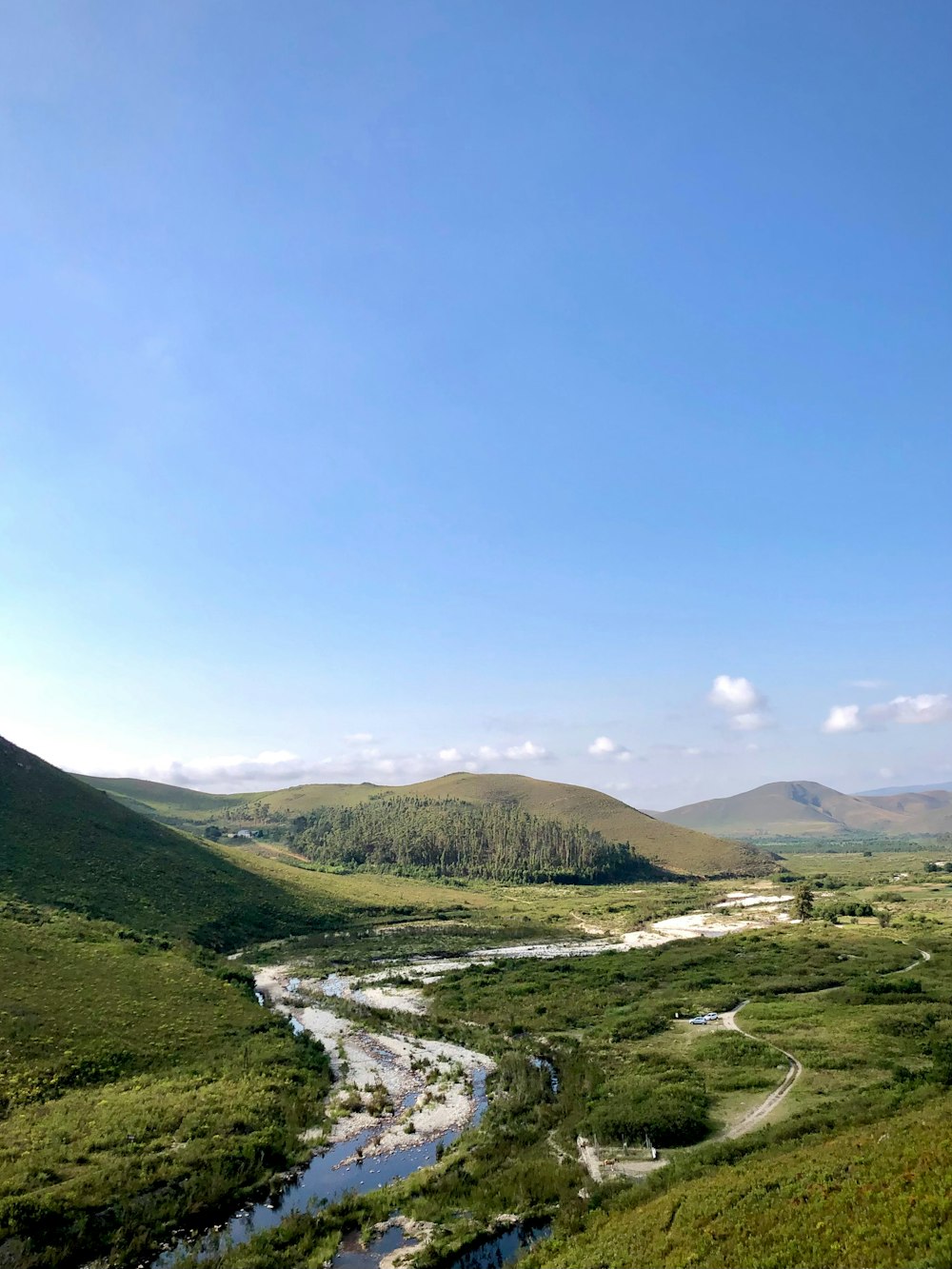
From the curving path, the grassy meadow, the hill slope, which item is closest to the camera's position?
the grassy meadow

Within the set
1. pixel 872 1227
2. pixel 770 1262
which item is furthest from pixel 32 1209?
pixel 872 1227

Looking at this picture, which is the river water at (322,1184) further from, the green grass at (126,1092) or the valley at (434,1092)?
the green grass at (126,1092)

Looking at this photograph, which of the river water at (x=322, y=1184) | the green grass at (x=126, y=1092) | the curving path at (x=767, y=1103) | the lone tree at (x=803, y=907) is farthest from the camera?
the lone tree at (x=803, y=907)

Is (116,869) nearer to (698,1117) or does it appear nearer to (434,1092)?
(434,1092)

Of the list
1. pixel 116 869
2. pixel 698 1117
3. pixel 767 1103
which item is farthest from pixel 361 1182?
pixel 116 869

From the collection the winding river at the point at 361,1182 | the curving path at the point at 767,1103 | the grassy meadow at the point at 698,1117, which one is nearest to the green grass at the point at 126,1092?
the winding river at the point at 361,1182

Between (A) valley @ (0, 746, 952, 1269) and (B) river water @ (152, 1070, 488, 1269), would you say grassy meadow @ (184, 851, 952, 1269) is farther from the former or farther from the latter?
(B) river water @ (152, 1070, 488, 1269)

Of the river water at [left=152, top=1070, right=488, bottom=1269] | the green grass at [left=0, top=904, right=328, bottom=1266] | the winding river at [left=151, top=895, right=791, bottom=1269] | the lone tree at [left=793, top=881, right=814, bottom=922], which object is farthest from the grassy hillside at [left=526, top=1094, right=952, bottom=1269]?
the lone tree at [left=793, top=881, right=814, bottom=922]

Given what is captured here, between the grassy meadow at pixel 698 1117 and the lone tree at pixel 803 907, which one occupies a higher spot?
the grassy meadow at pixel 698 1117
